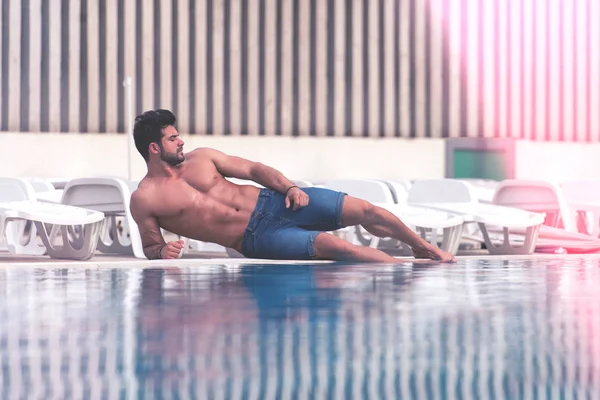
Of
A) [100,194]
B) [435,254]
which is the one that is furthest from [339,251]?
[100,194]

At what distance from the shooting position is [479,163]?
50.1 feet

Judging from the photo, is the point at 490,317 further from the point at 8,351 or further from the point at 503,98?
the point at 503,98

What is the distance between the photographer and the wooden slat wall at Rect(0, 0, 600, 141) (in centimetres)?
1409

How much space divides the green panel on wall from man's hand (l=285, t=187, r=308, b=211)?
10.7 m

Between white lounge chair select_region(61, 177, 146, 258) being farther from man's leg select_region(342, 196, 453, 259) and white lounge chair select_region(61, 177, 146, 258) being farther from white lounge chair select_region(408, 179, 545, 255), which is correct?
man's leg select_region(342, 196, 453, 259)

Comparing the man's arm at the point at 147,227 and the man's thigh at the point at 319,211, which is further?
the man's thigh at the point at 319,211

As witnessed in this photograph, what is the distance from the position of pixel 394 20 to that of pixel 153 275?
11981mm

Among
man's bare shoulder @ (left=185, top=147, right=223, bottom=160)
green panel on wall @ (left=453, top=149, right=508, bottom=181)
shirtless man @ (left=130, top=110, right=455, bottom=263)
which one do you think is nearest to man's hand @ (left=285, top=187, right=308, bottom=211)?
shirtless man @ (left=130, top=110, right=455, bottom=263)

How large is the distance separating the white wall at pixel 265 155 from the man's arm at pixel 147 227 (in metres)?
9.53

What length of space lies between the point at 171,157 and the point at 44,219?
1.82m

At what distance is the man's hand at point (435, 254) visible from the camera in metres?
4.65

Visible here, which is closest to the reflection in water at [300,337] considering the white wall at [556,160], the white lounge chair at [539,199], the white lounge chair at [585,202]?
the white lounge chair at [539,199]

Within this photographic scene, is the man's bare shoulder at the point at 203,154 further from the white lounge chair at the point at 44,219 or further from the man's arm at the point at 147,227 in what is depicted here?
the white lounge chair at the point at 44,219

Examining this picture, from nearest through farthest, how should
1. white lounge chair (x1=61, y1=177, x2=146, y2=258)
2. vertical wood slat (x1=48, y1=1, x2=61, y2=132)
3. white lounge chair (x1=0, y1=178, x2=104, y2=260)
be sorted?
white lounge chair (x1=0, y1=178, x2=104, y2=260)
white lounge chair (x1=61, y1=177, x2=146, y2=258)
vertical wood slat (x1=48, y1=1, x2=61, y2=132)
